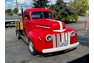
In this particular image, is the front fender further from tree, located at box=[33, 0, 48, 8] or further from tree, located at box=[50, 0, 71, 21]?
tree, located at box=[33, 0, 48, 8]

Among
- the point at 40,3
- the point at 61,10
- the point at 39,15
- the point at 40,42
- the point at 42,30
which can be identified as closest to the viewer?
the point at 40,42

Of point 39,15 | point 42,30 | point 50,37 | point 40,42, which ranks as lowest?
point 40,42

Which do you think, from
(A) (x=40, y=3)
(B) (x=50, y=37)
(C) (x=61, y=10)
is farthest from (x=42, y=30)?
(A) (x=40, y=3)

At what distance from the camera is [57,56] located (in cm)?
484

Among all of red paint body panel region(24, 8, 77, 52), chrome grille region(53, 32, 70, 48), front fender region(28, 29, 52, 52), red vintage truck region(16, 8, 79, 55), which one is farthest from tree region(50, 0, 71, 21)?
front fender region(28, 29, 52, 52)

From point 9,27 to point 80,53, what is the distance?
368 inches

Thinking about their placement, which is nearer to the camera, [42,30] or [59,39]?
[59,39]

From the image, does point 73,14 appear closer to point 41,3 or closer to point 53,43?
point 41,3

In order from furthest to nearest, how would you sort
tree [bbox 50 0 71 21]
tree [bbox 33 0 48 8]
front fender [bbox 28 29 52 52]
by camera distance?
1. tree [bbox 33 0 48 8]
2. tree [bbox 50 0 71 21]
3. front fender [bbox 28 29 52 52]

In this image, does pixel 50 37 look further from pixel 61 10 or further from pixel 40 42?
pixel 61 10

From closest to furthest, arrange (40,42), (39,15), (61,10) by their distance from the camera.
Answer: (40,42), (39,15), (61,10)

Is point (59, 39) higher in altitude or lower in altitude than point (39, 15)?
lower

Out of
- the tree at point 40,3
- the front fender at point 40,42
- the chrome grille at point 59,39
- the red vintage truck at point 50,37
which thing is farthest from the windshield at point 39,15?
the tree at point 40,3
